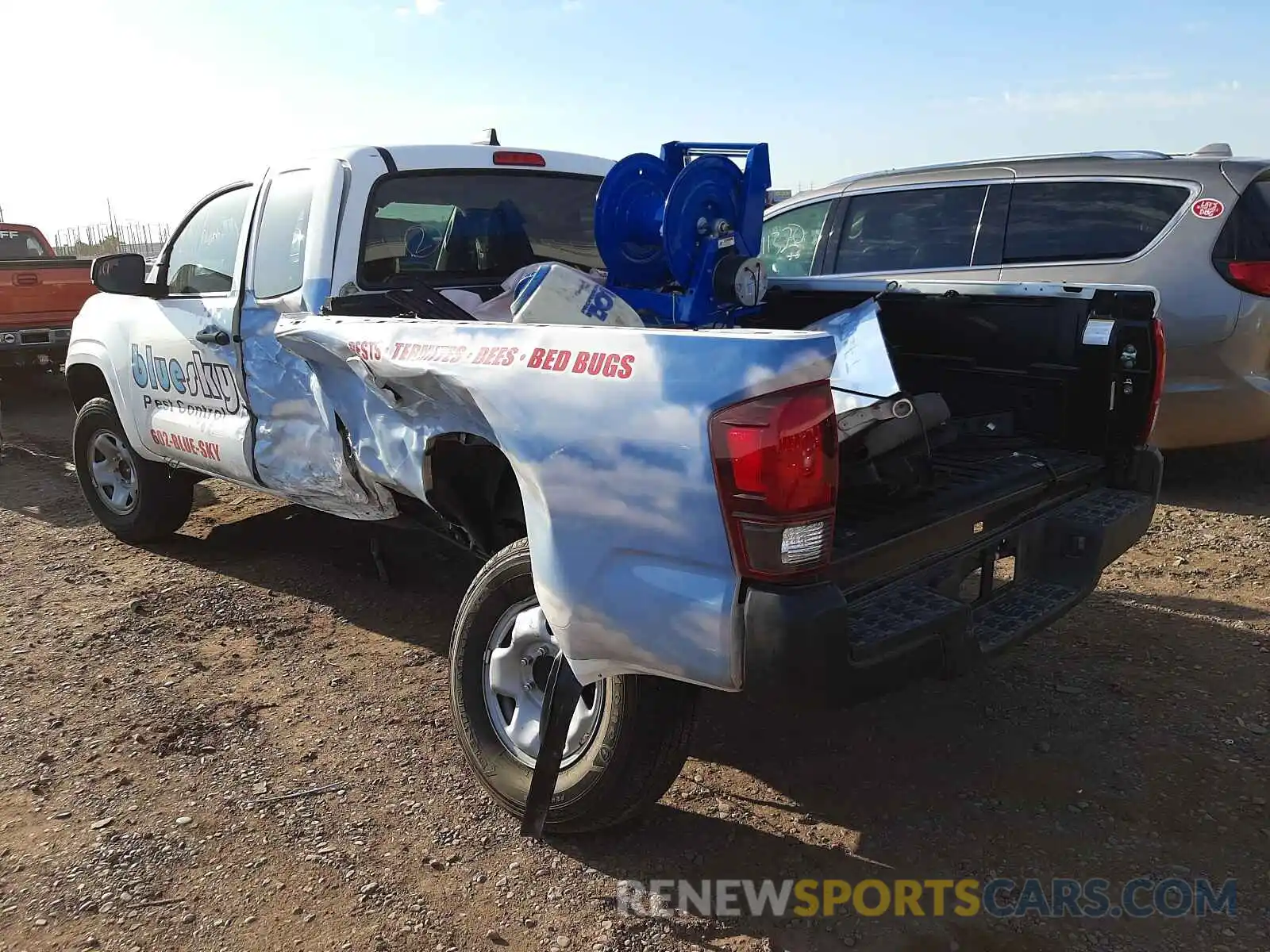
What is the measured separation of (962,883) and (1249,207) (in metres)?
4.44

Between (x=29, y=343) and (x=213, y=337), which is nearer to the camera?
(x=213, y=337)

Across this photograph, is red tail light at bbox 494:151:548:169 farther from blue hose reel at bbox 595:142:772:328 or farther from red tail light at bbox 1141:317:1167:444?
red tail light at bbox 1141:317:1167:444

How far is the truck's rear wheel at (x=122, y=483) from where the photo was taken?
214 inches

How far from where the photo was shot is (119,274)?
4.77 meters

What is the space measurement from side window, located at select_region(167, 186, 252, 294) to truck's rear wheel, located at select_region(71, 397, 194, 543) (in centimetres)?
105

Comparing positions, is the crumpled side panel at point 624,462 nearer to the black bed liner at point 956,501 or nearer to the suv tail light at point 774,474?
the suv tail light at point 774,474

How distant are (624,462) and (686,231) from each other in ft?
5.49

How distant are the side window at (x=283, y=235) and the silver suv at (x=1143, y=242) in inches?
151

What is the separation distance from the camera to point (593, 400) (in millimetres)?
2391

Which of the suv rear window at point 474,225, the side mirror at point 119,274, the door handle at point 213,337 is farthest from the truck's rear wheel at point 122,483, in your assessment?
the suv rear window at point 474,225

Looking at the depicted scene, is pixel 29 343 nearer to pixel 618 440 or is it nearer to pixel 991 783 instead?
pixel 618 440

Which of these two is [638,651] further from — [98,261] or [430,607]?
[98,261]

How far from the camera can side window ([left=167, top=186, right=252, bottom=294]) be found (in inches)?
176

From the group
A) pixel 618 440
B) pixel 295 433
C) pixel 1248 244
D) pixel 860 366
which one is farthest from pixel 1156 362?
pixel 295 433
